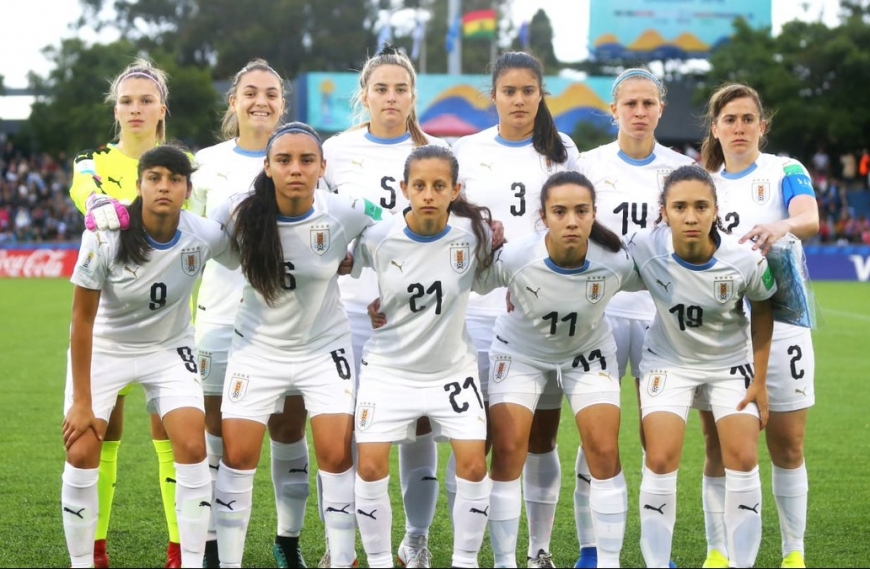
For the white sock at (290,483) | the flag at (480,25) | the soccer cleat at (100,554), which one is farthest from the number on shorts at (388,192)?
the flag at (480,25)

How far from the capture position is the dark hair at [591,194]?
4578 mm

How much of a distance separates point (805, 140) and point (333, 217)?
35.7 meters

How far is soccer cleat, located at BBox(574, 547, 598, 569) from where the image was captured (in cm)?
511

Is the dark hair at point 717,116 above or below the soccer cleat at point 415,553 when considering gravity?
above

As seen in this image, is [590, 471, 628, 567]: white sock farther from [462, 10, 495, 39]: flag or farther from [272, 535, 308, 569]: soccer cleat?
[462, 10, 495, 39]: flag

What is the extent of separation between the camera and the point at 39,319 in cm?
1677

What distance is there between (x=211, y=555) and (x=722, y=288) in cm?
263

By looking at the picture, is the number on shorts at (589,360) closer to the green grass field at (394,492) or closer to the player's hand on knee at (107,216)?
the green grass field at (394,492)

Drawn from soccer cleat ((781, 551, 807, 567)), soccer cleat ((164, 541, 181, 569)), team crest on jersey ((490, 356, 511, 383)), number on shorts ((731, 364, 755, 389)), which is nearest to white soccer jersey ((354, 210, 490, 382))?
team crest on jersey ((490, 356, 511, 383))

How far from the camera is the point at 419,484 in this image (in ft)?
17.1

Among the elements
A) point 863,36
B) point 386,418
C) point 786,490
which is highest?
point 863,36

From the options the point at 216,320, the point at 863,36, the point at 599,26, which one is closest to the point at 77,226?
the point at 599,26

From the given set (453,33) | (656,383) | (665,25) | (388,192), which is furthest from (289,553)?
(665,25)

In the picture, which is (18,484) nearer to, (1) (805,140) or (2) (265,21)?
(1) (805,140)
